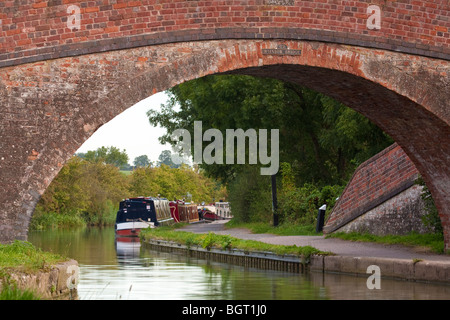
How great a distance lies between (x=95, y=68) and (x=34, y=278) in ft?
10.5

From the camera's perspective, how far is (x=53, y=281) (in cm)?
984

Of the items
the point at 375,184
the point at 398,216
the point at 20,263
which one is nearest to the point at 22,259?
the point at 20,263

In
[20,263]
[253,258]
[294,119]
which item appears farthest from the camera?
[294,119]

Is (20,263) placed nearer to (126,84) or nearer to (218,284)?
(126,84)

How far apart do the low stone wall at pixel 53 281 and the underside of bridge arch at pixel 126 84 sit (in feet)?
2.62

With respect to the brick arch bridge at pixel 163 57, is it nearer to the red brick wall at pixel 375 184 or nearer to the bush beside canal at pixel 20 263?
the bush beside canal at pixel 20 263

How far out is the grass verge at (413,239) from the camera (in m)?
14.8

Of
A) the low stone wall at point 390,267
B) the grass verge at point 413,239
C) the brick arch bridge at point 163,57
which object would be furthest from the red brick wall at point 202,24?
the grass verge at point 413,239

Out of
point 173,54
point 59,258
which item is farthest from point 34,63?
point 59,258

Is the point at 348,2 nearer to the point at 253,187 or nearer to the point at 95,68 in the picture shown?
the point at 95,68

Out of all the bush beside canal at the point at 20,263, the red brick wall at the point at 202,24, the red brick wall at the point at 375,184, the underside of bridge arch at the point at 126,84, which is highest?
the red brick wall at the point at 202,24

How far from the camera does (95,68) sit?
1096cm

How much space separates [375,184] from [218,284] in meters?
6.04

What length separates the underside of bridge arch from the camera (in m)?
10.6
